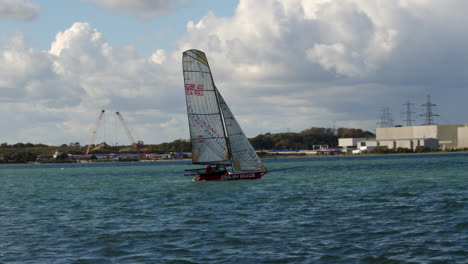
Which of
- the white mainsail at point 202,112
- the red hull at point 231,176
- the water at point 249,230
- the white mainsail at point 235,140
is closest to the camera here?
the water at point 249,230

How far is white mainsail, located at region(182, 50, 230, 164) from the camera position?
63750 mm

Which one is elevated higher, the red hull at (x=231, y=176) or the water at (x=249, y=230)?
the red hull at (x=231, y=176)

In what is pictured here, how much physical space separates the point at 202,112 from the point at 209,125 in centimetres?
164

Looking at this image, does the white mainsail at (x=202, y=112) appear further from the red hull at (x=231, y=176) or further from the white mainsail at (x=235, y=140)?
the red hull at (x=231, y=176)

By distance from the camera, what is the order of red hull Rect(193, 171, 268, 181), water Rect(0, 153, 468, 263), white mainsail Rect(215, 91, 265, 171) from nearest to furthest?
water Rect(0, 153, 468, 263) < white mainsail Rect(215, 91, 265, 171) < red hull Rect(193, 171, 268, 181)

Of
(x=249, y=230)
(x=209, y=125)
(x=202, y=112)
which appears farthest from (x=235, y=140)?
(x=249, y=230)

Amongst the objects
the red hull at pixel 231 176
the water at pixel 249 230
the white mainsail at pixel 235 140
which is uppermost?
the white mainsail at pixel 235 140

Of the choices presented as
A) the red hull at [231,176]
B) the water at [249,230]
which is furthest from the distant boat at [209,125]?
the water at [249,230]

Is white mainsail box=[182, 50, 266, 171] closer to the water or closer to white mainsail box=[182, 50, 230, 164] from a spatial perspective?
white mainsail box=[182, 50, 230, 164]

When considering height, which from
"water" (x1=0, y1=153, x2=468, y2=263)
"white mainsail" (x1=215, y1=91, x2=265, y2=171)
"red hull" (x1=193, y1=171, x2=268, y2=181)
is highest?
"white mainsail" (x1=215, y1=91, x2=265, y2=171)

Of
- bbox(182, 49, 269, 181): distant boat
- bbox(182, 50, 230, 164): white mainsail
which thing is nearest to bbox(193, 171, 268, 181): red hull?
bbox(182, 49, 269, 181): distant boat

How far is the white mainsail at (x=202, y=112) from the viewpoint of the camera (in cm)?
6375

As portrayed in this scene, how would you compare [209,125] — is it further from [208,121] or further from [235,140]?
[235,140]

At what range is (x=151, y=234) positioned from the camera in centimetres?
2984
